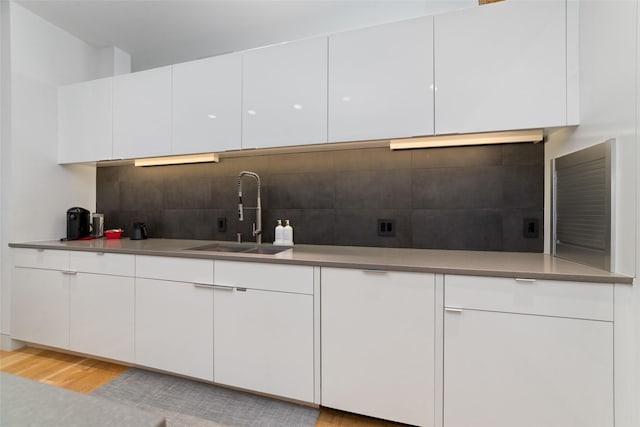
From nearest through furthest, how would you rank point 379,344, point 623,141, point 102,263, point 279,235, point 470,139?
1. point 623,141
2. point 379,344
3. point 470,139
4. point 102,263
5. point 279,235

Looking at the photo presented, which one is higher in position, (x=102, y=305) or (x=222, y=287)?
(x=222, y=287)

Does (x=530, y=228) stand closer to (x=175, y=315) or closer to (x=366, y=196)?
(x=366, y=196)

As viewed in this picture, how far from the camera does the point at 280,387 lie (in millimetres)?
1635

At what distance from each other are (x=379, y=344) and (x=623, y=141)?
4.39ft

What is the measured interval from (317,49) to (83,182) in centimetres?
251

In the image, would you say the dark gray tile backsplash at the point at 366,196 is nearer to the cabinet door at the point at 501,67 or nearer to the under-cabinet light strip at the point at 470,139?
the under-cabinet light strip at the point at 470,139

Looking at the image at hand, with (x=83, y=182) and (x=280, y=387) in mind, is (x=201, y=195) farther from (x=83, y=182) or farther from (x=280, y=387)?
(x=280, y=387)

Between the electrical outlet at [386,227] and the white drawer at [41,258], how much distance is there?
226 cm

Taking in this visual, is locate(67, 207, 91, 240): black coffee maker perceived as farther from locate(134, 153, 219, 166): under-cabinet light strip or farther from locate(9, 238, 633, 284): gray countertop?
locate(134, 153, 219, 166): under-cabinet light strip

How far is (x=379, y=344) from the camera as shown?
4.83ft

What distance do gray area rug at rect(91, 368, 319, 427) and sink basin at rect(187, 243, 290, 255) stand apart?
879 millimetres

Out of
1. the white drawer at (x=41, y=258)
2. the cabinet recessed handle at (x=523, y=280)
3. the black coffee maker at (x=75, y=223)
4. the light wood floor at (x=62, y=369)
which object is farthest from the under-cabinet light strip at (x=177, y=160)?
the cabinet recessed handle at (x=523, y=280)

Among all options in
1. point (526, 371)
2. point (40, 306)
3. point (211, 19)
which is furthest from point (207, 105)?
point (526, 371)

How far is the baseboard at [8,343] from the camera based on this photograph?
7.77ft
